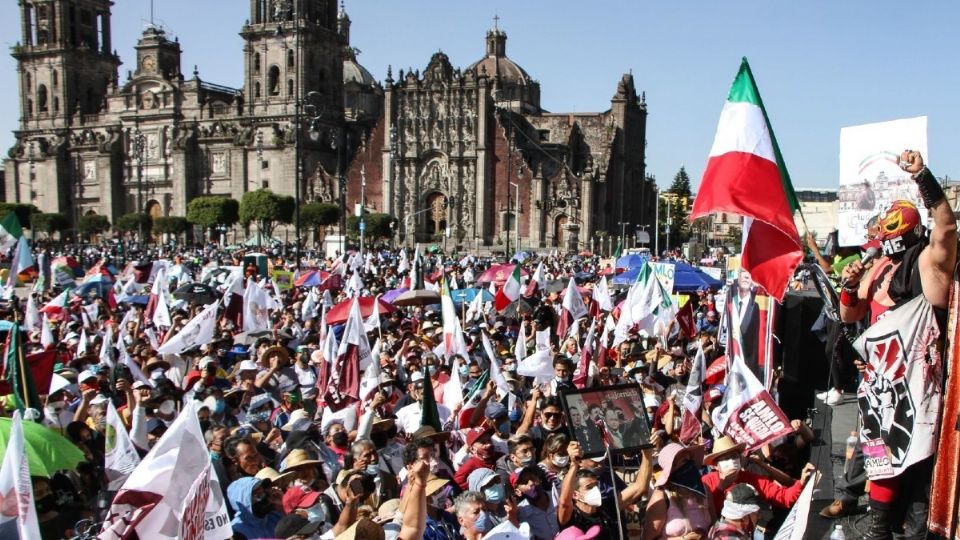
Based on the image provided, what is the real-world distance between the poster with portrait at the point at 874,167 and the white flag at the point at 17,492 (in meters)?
4.50

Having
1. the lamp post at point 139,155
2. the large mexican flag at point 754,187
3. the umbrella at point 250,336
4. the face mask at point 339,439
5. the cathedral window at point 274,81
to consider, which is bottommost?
the umbrella at point 250,336

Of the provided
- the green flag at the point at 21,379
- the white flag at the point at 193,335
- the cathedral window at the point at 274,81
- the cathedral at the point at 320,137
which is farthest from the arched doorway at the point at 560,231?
the green flag at the point at 21,379

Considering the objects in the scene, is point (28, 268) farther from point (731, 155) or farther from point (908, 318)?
point (908, 318)

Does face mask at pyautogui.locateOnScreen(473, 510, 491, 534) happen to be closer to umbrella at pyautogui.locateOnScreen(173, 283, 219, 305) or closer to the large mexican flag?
the large mexican flag

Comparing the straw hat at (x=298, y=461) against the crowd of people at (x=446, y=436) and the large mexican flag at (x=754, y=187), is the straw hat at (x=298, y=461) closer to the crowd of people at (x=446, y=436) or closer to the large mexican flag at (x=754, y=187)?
the crowd of people at (x=446, y=436)

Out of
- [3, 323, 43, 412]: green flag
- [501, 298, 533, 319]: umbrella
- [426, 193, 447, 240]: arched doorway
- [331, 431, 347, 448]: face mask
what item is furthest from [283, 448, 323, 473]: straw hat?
[426, 193, 447, 240]: arched doorway

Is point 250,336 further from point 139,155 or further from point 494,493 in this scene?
point 139,155

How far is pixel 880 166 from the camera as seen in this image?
5.10 meters

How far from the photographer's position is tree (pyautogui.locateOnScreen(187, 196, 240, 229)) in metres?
71.1

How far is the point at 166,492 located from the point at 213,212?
69.1 m

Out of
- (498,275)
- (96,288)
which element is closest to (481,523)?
(96,288)

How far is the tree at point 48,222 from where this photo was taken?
81.6 metres

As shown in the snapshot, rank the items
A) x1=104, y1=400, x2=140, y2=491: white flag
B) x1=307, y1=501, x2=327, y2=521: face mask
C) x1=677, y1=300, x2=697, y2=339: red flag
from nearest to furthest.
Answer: x1=307, y1=501, x2=327, y2=521: face mask → x1=104, y1=400, x2=140, y2=491: white flag → x1=677, y1=300, x2=697, y2=339: red flag

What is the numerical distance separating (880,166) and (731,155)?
0.96 metres
